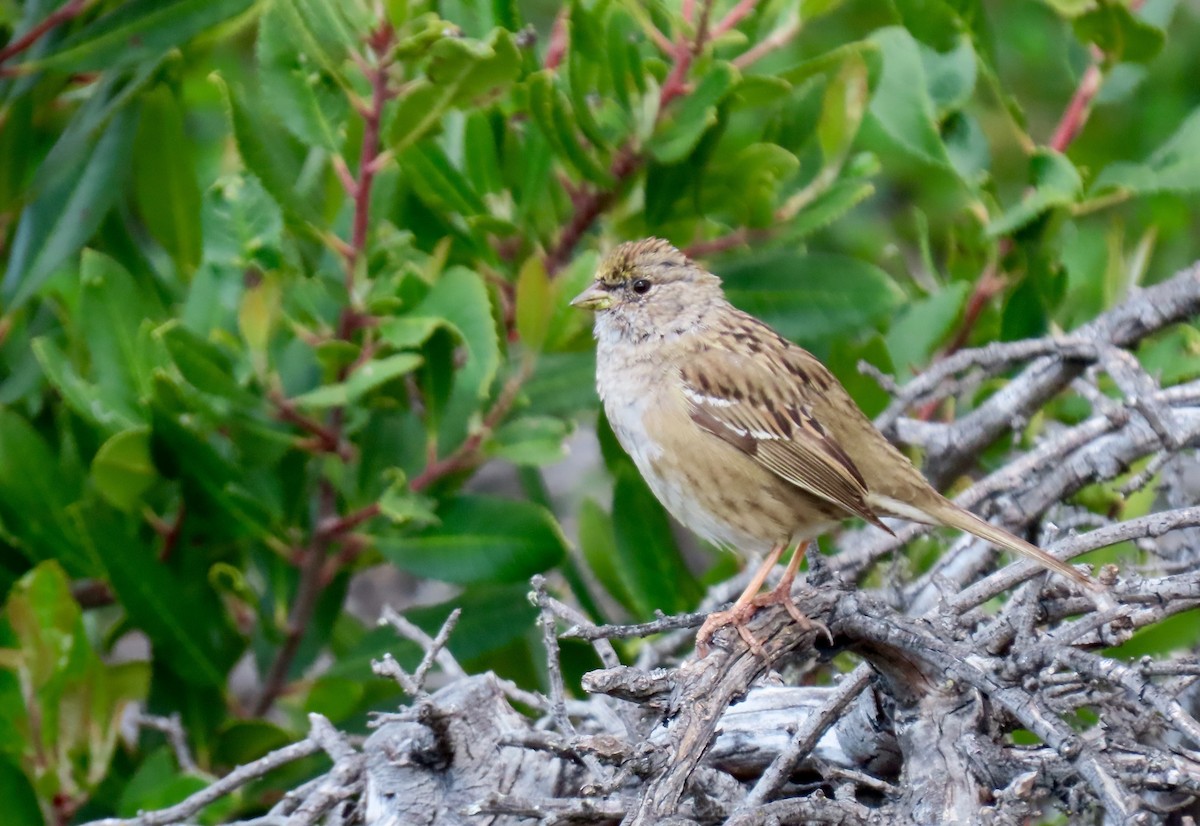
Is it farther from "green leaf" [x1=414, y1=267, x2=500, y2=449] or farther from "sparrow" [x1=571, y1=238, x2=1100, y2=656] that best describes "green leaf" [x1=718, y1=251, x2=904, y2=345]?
"green leaf" [x1=414, y1=267, x2=500, y2=449]

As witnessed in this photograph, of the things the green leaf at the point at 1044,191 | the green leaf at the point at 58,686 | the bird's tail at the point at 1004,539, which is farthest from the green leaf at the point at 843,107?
the green leaf at the point at 58,686

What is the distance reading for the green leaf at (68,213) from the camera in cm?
381

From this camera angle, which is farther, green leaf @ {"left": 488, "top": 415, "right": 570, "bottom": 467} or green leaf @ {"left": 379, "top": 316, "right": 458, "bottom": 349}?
green leaf @ {"left": 488, "top": 415, "right": 570, "bottom": 467}

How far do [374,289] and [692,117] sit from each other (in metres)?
0.92

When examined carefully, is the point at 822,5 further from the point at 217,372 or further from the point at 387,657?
the point at 387,657

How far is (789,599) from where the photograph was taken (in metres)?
2.86

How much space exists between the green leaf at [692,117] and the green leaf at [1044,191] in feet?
2.83

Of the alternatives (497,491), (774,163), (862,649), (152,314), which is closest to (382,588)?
(497,491)

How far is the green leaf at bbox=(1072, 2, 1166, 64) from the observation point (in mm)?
3756

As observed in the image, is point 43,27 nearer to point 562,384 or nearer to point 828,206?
point 562,384

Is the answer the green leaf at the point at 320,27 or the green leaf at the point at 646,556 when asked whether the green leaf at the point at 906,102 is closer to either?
the green leaf at the point at 646,556

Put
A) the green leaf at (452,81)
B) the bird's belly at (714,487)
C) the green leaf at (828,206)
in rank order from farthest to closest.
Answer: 1. the green leaf at (828,206)
2. the bird's belly at (714,487)
3. the green leaf at (452,81)

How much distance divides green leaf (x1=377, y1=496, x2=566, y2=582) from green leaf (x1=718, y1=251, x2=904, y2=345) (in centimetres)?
92

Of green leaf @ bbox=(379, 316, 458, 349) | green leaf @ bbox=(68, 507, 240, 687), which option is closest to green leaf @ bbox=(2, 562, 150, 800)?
green leaf @ bbox=(68, 507, 240, 687)
